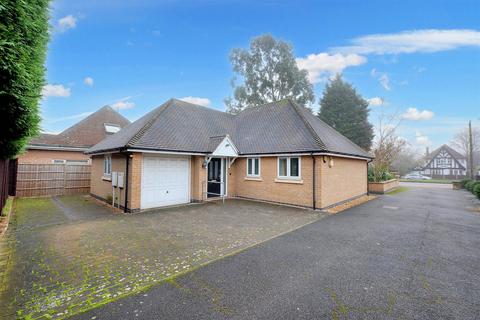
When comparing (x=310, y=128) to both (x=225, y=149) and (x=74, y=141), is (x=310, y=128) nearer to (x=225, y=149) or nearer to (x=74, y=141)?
(x=225, y=149)

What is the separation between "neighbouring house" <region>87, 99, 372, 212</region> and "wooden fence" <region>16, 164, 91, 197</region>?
5.06 feet

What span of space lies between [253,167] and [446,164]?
70.3 meters

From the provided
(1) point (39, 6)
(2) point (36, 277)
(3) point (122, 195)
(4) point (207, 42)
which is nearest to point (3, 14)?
(1) point (39, 6)

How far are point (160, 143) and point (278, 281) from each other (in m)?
8.47

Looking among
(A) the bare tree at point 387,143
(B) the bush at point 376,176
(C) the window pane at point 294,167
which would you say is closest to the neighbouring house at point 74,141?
(C) the window pane at point 294,167

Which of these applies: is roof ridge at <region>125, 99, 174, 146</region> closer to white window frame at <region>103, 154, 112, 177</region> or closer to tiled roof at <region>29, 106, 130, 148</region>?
white window frame at <region>103, 154, 112, 177</region>

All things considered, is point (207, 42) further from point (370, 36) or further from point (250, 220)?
point (250, 220)

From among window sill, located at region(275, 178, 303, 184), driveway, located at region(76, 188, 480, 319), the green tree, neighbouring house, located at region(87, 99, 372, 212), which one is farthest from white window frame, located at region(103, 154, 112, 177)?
driveway, located at region(76, 188, 480, 319)

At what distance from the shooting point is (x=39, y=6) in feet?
13.5

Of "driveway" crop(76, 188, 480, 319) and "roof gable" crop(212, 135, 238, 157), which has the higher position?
"roof gable" crop(212, 135, 238, 157)

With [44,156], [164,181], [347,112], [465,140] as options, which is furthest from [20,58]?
[465,140]

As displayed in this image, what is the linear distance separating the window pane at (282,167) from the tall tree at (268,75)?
21039mm

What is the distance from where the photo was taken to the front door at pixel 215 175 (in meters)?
13.6

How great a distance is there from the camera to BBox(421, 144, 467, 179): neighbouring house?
183 ft
